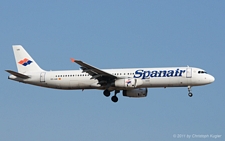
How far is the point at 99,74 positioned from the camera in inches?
2482

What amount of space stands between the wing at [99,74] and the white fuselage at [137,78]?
2.26ft

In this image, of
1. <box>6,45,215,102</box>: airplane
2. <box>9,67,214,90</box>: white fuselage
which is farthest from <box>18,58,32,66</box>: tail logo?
<box>9,67,214,90</box>: white fuselage

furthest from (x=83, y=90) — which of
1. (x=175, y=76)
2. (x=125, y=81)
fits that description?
(x=175, y=76)

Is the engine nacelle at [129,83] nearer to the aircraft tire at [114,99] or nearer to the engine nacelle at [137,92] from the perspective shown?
the aircraft tire at [114,99]

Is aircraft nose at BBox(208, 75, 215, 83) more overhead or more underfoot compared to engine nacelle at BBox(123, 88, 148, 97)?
more overhead

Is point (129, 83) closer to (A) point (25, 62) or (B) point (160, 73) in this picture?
(B) point (160, 73)

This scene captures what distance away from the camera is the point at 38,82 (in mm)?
66500

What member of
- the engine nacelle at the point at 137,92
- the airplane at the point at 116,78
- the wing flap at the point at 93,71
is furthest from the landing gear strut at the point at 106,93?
the engine nacelle at the point at 137,92

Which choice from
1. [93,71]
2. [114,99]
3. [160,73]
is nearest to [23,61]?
[93,71]

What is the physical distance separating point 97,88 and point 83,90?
1982 millimetres

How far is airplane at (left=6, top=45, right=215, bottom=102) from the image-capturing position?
62281 millimetres

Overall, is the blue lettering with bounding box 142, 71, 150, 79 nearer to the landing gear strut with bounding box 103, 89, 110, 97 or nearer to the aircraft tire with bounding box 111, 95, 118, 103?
the landing gear strut with bounding box 103, 89, 110, 97

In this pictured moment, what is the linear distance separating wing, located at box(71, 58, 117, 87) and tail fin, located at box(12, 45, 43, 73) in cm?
850

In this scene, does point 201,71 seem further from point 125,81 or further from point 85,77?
point 85,77
